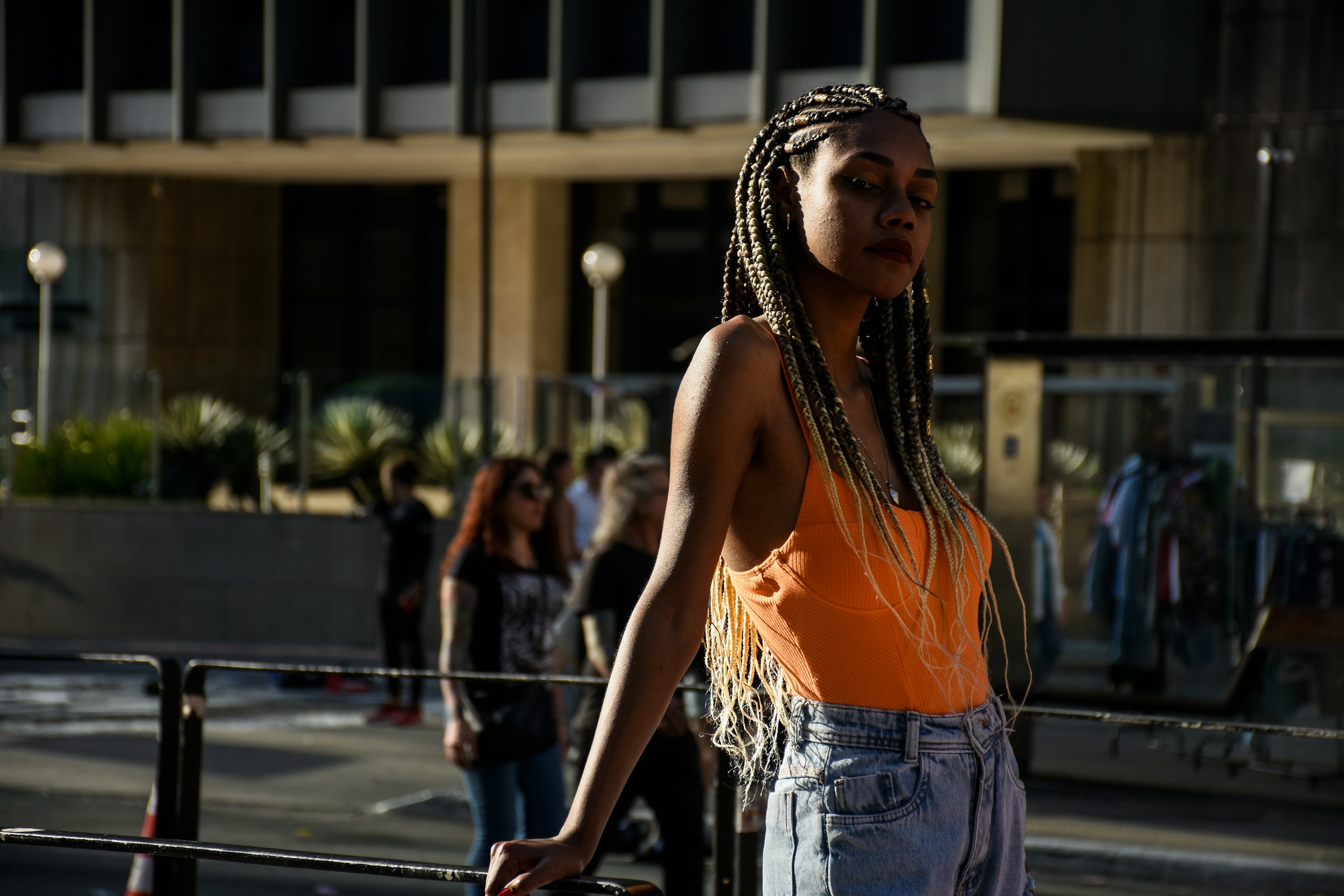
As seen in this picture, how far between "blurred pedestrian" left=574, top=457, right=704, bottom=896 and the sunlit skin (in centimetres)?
327

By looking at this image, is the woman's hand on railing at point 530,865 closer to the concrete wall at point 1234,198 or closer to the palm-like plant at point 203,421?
the palm-like plant at point 203,421

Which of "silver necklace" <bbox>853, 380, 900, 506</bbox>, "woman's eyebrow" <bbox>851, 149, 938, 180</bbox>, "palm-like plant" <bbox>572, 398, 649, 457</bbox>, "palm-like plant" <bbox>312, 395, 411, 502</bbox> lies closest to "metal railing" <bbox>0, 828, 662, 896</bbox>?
"silver necklace" <bbox>853, 380, 900, 506</bbox>

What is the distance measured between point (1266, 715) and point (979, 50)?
10.0 metres

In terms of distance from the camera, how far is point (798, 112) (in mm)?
2100

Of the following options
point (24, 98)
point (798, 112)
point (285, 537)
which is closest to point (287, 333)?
point (24, 98)

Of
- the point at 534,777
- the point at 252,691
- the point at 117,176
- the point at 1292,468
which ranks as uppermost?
the point at 117,176

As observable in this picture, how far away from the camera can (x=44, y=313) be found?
21.9 m

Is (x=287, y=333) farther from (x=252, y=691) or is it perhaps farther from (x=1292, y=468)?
(x=1292, y=468)

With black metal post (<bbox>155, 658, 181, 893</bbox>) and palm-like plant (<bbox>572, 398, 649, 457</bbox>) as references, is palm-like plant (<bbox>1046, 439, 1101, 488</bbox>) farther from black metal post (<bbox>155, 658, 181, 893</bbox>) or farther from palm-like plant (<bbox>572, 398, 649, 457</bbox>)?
black metal post (<bbox>155, 658, 181, 893</bbox>)

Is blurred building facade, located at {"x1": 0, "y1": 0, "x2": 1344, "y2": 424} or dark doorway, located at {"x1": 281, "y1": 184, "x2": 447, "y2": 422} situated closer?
blurred building facade, located at {"x1": 0, "y1": 0, "x2": 1344, "y2": 424}

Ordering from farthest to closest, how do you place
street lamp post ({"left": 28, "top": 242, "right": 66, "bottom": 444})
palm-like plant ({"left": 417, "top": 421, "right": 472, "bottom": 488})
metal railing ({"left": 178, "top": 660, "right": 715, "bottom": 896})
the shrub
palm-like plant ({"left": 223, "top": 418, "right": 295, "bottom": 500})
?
street lamp post ({"left": 28, "top": 242, "right": 66, "bottom": 444})
the shrub
palm-like plant ({"left": 223, "top": 418, "right": 295, "bottom": 500})
palm-like plant ({"left": 417, "top": 421, "right": 472, "bottom": 488})
metal railing ({"left": 178, "top": 660, "right": 715, "bottom": 896})

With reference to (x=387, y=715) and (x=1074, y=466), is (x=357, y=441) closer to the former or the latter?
(x=387, y=715)

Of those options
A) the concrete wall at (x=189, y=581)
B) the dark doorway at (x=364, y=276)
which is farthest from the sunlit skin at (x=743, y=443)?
the dark doorway at (x=364, y=276)

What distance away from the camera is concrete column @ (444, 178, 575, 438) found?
24.9 m
